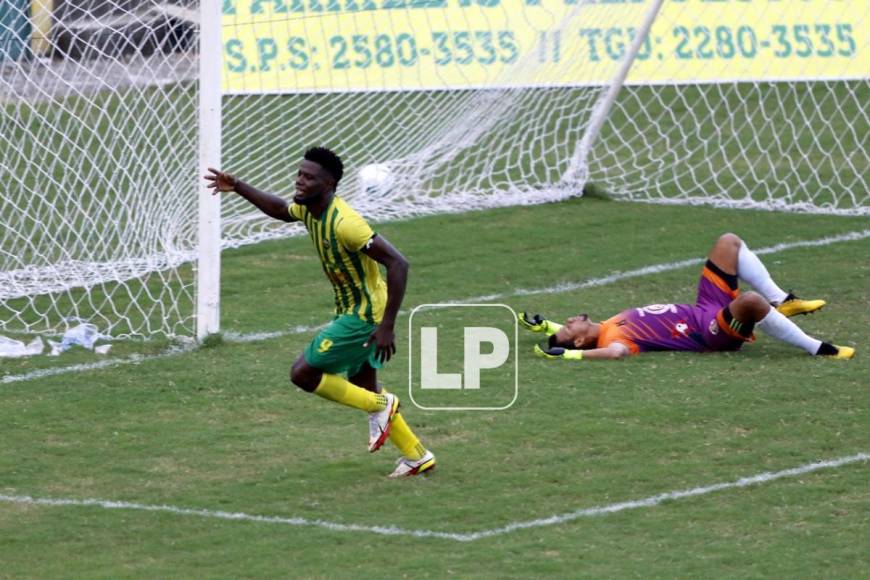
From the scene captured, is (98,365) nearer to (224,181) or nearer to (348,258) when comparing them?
(224,181)

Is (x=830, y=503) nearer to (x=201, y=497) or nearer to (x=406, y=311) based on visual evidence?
(x=201, y=497)

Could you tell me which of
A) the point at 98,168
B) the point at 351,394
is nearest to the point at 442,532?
the point at 351,394

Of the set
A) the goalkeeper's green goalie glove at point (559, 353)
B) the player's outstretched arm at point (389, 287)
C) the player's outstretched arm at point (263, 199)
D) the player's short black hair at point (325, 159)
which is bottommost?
the goalkeeper's green goalie glove at point (559, 353)

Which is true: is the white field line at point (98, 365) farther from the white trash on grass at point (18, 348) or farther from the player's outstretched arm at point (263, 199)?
the player's outstretched arm at point (263, 199)

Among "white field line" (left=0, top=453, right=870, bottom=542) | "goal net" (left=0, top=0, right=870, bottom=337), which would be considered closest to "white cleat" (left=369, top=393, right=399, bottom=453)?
"white field line" (left=0, top=453, right=870, bottom=542)

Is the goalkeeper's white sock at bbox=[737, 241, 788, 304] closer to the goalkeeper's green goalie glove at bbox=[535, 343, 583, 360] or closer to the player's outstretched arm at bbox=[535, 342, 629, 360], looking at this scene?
the player's outstretched arm at bbox=[535, 342, 629, 360]

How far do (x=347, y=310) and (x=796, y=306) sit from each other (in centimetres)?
351

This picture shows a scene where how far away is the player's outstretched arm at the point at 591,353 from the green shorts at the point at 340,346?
91.2 inches

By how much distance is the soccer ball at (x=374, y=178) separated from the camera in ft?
45.0

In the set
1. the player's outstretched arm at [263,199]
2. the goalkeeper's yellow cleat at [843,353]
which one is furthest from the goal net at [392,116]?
the goalkeeper's yellow cleat at [843,353]

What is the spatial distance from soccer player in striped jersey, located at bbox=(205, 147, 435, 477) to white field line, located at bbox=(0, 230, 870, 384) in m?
2.45

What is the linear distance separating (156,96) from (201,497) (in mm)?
4373

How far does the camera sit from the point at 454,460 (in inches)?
297

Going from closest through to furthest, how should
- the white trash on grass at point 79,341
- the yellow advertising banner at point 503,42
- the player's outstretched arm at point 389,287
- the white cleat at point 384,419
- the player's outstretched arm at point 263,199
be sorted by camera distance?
the player's outstretched arm at point 389,287
the white cleat at point 384,419
the player's outstretched arm at point 263,199
the white trash on grass at point 79,341
the yellow advertising banner at point 503,42
